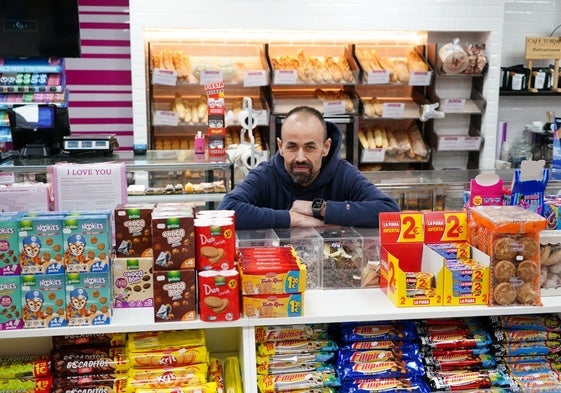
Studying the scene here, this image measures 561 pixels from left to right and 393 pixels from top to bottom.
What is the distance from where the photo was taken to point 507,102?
7.21 m

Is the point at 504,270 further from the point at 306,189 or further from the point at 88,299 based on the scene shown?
the point at 306,189

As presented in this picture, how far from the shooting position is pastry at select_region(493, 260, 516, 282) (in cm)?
212

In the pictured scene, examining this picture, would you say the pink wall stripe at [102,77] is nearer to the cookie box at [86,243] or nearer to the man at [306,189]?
the man at [306,189]

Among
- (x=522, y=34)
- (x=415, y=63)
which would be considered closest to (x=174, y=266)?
(x=415, y=63)

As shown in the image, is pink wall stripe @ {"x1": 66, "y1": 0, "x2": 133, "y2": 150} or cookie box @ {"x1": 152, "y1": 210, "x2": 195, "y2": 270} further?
pink wall stripe @ {"x1": 66, "y1": 0, "x2": 133, "y2": 150}

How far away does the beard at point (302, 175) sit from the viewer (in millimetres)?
3293

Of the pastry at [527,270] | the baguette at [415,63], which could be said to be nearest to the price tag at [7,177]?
the pastry at [527,270]

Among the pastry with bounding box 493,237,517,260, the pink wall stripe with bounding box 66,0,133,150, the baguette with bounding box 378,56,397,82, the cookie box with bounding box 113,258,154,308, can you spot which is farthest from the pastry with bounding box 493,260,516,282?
the pink wall stripe with bounding box 66,0,133,150

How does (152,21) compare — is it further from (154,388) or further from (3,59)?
(154,388)

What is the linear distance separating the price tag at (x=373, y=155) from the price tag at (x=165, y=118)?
190 cm

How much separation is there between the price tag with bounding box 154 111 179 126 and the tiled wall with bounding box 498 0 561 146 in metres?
3.66

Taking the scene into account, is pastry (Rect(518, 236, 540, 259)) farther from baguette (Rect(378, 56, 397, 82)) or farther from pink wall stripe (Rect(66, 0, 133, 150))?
pink wall stripe (Rect(66, 0, 133, 150))

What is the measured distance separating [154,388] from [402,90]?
5.52 metres

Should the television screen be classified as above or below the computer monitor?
above
